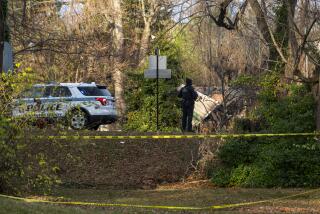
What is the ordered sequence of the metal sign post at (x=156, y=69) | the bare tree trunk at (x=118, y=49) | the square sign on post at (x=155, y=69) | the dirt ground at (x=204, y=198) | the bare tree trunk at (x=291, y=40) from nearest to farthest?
the dirt ground at (x=204, y=198), the bare tree trunk at (x=291, y=40), the metal sign post at (x=156, y=69), the square sign on post at (x=155, y=69), the bare tree trunk at (x=118, y=49)

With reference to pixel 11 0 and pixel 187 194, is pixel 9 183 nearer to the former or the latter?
pixel 187 194

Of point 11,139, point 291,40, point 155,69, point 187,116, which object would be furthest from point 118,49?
point 11,139

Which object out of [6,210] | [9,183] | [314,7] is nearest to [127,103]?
[314,7]

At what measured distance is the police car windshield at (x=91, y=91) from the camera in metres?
24.3

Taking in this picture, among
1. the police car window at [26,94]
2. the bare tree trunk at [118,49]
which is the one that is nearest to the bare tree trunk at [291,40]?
the police car window at [26,94]

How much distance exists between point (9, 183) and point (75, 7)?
2693 cm

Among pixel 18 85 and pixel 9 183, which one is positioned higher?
pixel 18 85

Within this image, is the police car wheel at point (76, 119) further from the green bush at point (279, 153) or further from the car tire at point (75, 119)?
the green bush at point (279, 153)

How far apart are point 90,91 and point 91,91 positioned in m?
0.07

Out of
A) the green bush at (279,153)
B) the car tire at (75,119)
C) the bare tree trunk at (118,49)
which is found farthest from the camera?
the bare tree trunk at (118,49)

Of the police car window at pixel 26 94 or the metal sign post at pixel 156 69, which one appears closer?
the police car window at pixel 26 94

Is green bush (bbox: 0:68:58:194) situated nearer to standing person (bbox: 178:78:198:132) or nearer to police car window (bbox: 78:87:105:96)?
standing person (bbox: 178:78:198:132)

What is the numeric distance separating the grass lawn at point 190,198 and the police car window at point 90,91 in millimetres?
9571

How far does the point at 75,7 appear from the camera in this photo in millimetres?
37938
